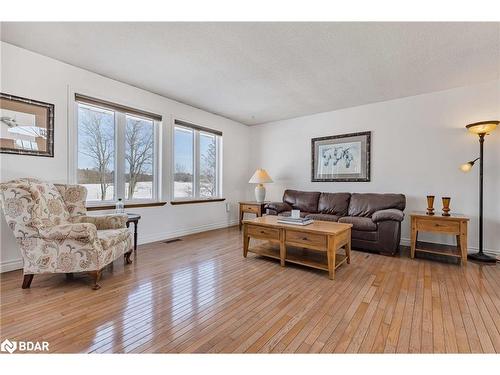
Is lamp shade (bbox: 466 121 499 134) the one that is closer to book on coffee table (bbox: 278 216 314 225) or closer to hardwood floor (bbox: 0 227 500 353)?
hardwood floor (bbox: 0 227 500 353)

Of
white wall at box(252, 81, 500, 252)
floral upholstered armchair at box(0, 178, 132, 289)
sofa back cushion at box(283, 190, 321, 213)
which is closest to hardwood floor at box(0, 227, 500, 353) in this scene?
floral upholstered armchair at box(0, 178, 132, 289)

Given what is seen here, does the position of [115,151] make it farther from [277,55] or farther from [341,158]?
[341,158]

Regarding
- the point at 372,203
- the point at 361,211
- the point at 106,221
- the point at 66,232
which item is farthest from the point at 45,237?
the point at 372,203

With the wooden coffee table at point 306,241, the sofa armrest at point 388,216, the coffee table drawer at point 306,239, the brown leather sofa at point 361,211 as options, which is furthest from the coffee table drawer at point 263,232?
the sofa armrest at point 388,216

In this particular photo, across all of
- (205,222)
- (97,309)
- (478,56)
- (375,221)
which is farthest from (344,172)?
(97,309)

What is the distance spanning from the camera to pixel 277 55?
257 centimetres

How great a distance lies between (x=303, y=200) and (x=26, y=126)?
408cm

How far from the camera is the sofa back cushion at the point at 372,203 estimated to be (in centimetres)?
360

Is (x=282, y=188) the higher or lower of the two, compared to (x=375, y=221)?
higher

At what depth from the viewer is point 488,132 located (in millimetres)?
3084

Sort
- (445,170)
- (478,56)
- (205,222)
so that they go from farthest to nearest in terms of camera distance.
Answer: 1. (205,222)
2. (445,170)
3. (478,56)

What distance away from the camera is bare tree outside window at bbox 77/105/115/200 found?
10.2ft

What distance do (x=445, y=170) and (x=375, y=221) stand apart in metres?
1.41

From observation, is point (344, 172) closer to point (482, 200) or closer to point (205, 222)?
point (482, 200)
